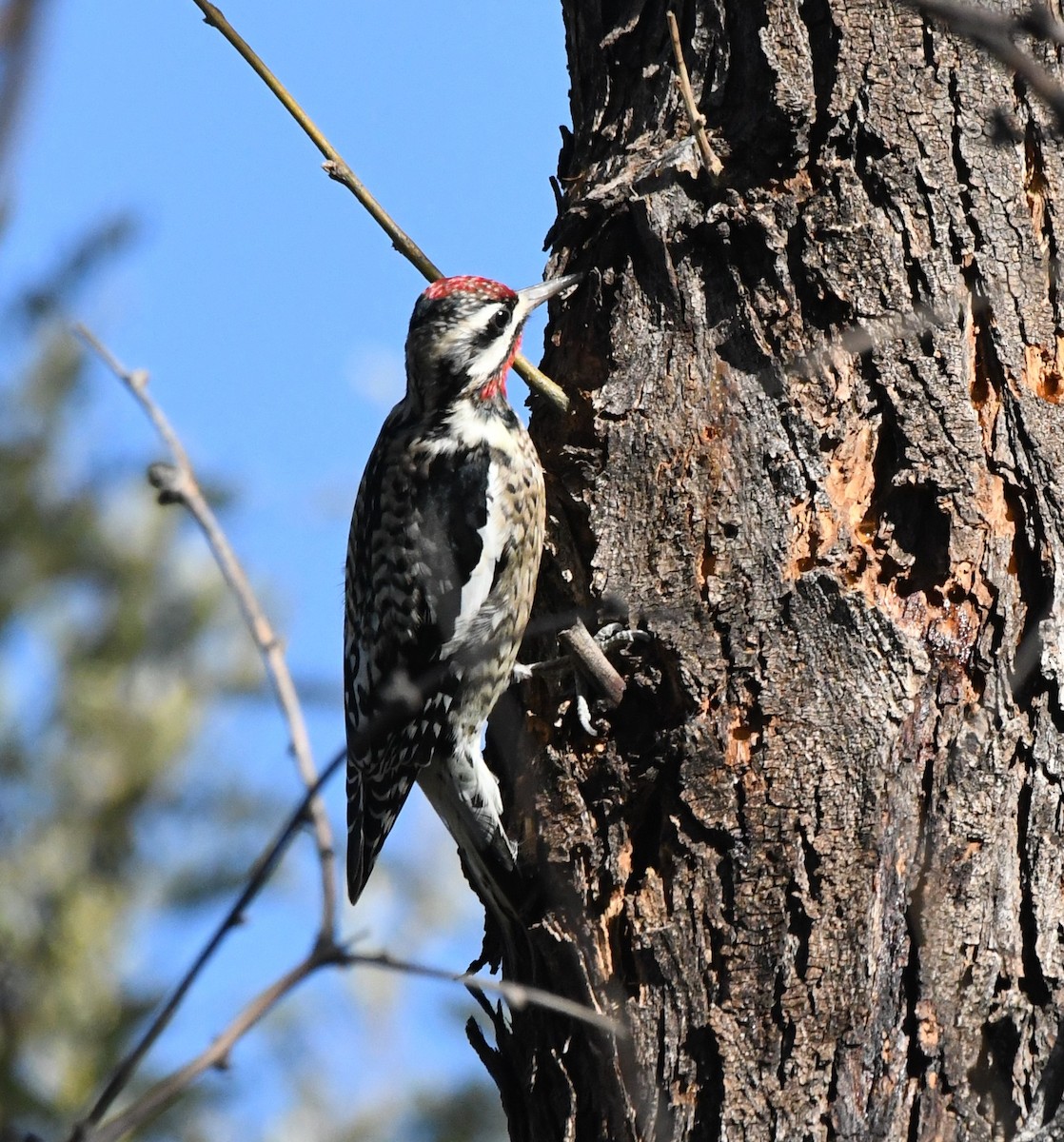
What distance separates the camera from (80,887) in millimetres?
5758

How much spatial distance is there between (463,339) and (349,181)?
89 centimetres

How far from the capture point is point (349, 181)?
348cm

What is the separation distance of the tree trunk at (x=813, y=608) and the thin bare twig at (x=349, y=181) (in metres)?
0.11

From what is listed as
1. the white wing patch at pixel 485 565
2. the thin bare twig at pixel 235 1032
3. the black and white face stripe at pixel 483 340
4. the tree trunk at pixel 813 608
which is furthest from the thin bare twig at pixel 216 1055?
the black and white face stripe at pixel 483 340

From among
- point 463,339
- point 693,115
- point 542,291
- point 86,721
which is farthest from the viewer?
point 86,721

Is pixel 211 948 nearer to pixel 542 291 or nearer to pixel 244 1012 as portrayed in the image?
pixel 244 1012

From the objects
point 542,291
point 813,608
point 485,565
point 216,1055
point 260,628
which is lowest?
point 216,1055

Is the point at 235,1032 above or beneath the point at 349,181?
beneath

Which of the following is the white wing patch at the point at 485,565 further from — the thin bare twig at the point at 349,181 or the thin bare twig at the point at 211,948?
the thin bare twig at the point at 211,948

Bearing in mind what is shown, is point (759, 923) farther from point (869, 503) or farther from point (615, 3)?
point (615, 3)

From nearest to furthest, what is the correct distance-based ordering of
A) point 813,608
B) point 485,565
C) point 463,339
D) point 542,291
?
point 813,608 → point 542,291 → point 485,565 → point 463,339

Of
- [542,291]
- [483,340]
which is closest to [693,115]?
[542,291]

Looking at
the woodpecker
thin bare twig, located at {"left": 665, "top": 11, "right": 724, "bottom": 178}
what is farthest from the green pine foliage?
thin bare twig, located at {"left": 665, "top": 11, "right": 724, "bottom": 178}

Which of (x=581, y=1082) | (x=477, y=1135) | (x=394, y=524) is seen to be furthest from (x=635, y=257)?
(x=477, y=1135)
